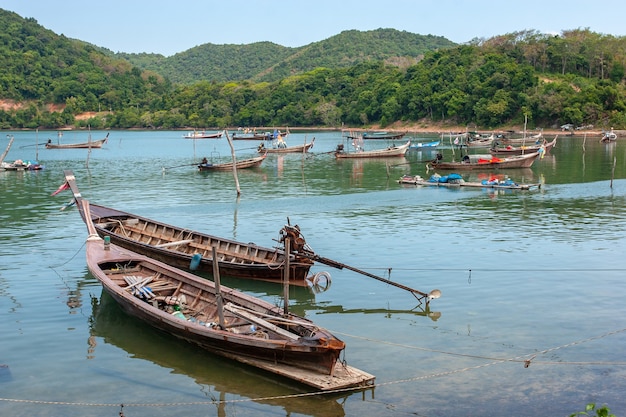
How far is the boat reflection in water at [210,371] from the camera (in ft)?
40.8

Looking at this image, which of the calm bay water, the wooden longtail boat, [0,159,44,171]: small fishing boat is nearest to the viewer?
the calm bay water

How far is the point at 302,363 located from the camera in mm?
12680

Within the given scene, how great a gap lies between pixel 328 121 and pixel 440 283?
137221mm

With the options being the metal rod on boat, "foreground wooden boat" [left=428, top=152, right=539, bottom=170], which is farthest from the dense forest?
the metal rod on boat

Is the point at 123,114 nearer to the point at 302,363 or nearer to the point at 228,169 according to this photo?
the point at 228,169

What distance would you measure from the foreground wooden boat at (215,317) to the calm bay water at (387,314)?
574mm

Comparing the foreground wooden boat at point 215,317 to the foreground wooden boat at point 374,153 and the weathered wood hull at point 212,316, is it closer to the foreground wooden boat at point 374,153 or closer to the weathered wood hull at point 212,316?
the weathered wood hull at point 212,316

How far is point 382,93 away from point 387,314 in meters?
131

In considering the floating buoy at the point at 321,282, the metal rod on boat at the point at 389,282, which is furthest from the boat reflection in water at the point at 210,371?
the floating buoy at the point at 321,282

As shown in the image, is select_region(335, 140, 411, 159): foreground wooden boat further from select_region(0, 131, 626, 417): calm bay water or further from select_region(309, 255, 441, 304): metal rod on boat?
select_region(309, 255, 441, 304): metal rod on boat

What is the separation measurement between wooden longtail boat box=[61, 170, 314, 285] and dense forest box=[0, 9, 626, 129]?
3289 inches

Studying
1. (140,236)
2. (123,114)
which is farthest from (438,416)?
(123,114)

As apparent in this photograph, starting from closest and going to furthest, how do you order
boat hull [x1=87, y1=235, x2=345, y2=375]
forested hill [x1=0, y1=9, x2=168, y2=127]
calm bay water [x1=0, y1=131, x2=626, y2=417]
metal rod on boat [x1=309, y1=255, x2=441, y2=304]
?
boat hull [x1=87, y1=235, x2=345, y2=375] < calm bay water [x1=0, y1=131, x2=626, y2=417] < metal rod on boat [x1=309, y1=255, x2=441, y2=304] < forested hill [x1=0, y1=9, x2=168, y2=127]

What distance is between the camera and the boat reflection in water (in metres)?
12.4
